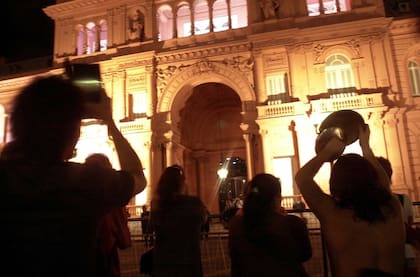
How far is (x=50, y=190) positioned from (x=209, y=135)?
28.0 metres

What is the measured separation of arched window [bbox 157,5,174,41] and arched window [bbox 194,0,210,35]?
1.68m

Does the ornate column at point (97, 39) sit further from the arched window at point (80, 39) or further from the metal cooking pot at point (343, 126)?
the metal cooking pot at point (343, 126)

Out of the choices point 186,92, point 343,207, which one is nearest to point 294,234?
point 343,207

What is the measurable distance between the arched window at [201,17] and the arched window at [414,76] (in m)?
12.6

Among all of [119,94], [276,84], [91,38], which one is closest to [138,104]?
[119,94]

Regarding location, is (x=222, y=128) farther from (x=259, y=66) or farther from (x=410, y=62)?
(x=410, y=62)

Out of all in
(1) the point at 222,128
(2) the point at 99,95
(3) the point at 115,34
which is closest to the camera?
(2) the point at 99,95

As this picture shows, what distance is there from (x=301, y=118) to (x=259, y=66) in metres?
3.96

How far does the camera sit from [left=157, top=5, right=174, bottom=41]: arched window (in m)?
24.5

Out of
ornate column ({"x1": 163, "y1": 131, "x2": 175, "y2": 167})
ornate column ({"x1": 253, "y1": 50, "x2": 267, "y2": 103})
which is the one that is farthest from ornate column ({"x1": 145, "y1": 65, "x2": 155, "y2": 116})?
ornate column ({"x1": 253, "y1": 50, "x2": 267, "y2": 103})

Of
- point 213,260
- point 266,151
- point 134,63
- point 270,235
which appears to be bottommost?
point 213,260

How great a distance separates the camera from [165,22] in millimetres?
25531

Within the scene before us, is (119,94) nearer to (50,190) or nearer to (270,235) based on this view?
(270,235)

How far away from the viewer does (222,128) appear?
2958 centimetres
